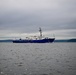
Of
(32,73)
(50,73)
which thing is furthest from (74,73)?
(32,73)

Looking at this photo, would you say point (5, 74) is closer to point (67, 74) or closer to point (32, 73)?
point (32, 73)

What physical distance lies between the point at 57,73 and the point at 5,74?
715 cm

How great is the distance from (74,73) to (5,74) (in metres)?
9.36

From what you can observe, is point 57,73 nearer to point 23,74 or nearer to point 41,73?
point 41,73

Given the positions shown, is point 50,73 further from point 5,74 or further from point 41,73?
point 5,74

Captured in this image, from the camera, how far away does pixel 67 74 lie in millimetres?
22422

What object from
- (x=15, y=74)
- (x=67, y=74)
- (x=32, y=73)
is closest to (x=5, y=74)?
(x=15, y=74)

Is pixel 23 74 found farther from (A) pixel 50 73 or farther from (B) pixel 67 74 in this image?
(B) pixel 67 74

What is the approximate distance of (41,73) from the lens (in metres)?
23.3

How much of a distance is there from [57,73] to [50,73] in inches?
38.3

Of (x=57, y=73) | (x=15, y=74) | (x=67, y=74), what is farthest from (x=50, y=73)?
(x=15, y=74)

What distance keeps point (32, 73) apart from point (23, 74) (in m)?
1.34

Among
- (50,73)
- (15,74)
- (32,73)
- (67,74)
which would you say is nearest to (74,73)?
(67,74)

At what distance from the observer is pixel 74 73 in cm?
2272
